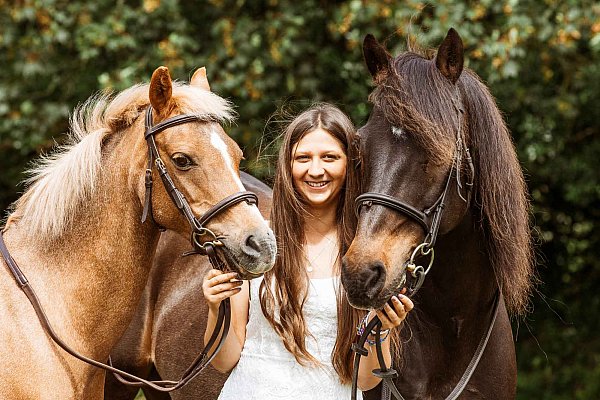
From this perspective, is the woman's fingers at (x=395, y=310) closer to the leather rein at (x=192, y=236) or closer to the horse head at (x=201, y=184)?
the horse head at (x=201, y=184)

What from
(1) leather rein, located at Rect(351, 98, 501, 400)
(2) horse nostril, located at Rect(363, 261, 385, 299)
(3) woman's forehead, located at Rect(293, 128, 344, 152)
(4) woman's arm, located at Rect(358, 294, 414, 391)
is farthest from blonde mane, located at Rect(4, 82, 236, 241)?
(4) woman's arm, located at Rect(358, 294, 414, 391)

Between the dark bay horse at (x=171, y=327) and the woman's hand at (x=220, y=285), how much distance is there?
135 cm

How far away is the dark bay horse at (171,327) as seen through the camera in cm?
421

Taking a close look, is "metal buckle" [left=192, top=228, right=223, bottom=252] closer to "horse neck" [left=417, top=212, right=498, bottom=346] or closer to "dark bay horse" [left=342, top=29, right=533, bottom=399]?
"dark bay horse" [left=342, top=29, right=533, bottom=399]

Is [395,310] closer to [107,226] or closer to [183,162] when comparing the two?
[183,162]

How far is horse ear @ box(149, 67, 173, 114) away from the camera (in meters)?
2.92

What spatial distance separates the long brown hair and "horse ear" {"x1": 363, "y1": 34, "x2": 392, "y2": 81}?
0.22 m

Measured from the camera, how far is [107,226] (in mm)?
3064

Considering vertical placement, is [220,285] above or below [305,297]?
above

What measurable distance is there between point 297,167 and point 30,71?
4.36 metres

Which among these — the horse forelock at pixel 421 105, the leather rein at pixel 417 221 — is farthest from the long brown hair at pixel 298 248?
the horse forelock at pixel 421 105

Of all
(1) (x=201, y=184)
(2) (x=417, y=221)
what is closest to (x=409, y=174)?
(2) (x=417, y=221)

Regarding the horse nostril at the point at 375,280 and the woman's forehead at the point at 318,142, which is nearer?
the horse nostril at the point at 375,280

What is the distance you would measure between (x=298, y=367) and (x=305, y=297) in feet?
0.85
